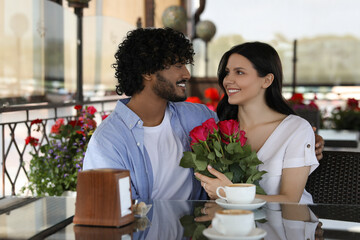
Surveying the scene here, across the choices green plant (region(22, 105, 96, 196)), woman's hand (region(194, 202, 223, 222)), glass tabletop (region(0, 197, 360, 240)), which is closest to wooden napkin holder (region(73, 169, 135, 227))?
glass tabletop (region(0, 197, 360, 240))

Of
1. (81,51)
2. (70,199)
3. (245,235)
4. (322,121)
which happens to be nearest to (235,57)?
(70,199)

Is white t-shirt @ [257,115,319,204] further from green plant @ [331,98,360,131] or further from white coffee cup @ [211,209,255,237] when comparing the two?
green plant @ [331,98,360,131]

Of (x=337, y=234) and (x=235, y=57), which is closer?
(x=337, y=234)

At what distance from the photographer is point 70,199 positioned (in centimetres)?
172

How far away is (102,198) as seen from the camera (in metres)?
1.25

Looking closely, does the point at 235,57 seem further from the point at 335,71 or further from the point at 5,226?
the point at 335,71

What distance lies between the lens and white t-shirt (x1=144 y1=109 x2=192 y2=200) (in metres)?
1.95

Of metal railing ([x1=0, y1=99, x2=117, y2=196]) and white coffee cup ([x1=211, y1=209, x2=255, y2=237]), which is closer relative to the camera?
white coffee cup ([x1=211, y1=209, x2=255, y2=237])

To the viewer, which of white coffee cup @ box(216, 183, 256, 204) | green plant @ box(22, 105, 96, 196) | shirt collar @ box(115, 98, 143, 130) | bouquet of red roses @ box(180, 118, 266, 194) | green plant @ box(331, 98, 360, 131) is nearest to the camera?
white coffee cup @ box(216, 183, 256, 204)

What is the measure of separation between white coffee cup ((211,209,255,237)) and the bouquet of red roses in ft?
1.49

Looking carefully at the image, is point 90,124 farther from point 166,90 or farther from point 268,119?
point 268,119

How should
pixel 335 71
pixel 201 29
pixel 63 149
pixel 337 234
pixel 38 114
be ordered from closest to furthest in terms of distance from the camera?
pixel 337 234, pixel 63 149, pixel 38 114, pixel 201 29, pixel 335 71

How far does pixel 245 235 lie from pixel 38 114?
122 inches

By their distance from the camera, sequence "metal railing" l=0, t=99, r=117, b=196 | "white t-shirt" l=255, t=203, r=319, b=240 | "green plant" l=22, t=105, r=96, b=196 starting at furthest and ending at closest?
"metal railing" l=0, t=99, r=117, b=196
"green plant" l=22, t=105, r=96, b=196
"white t-shirt" l=255, t=203, r=319, b=240
